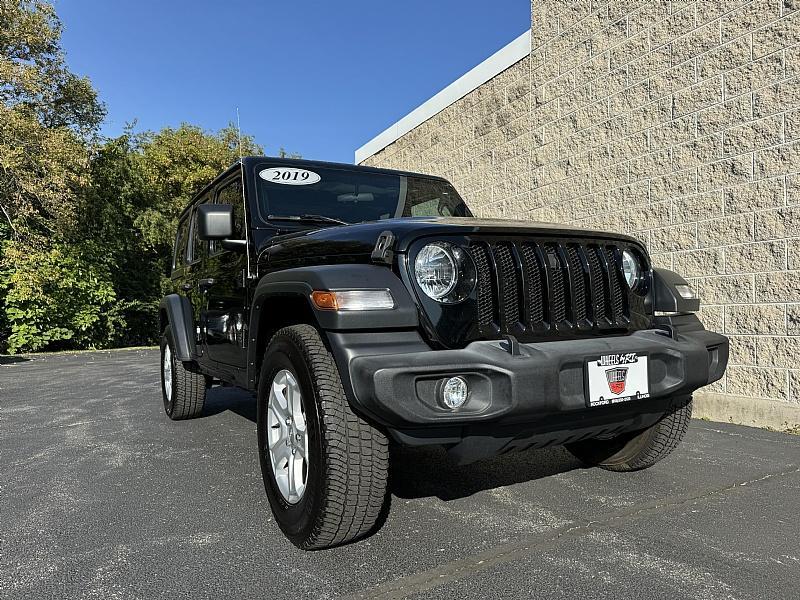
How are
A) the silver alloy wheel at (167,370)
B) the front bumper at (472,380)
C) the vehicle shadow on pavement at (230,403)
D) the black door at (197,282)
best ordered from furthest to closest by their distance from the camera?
the vehicle shadow on pavement at (230,403)
the silver alloy wheel at (167,370)
the black door at (197,282)
the front bumper at (472,380)

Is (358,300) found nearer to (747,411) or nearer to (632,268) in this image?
(632,268)

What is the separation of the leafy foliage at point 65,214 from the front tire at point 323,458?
10.3 metres

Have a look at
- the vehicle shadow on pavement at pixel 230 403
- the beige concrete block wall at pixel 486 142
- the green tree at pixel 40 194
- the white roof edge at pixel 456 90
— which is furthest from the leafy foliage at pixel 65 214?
the vehicle shadow on pavement at pixel 230 403

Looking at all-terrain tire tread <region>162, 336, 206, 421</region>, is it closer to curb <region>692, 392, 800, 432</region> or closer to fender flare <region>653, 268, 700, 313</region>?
fender flare <region>653, 268, 700, 313</region>

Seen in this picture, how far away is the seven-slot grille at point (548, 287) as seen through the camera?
254 centimetres

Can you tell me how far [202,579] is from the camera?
2332mm

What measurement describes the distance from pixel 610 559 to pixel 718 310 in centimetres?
367

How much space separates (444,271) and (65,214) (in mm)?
14627

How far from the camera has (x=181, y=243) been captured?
19.2 ft

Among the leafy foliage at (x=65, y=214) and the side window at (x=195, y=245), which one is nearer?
the side window at (x=195, y=245)

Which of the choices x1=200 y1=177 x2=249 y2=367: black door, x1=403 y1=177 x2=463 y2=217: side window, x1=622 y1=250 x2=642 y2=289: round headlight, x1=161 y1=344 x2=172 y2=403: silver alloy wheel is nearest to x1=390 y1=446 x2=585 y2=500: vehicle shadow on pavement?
x1=200 y1=177 x2=249 y2=367: black door

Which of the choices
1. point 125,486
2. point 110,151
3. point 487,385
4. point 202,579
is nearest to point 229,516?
point 202,579

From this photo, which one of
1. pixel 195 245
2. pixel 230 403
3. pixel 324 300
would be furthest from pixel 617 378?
pixel 230 403

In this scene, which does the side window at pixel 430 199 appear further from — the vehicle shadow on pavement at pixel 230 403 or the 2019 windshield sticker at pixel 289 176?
the vehicle shadow on pavement at pixel 230 403
